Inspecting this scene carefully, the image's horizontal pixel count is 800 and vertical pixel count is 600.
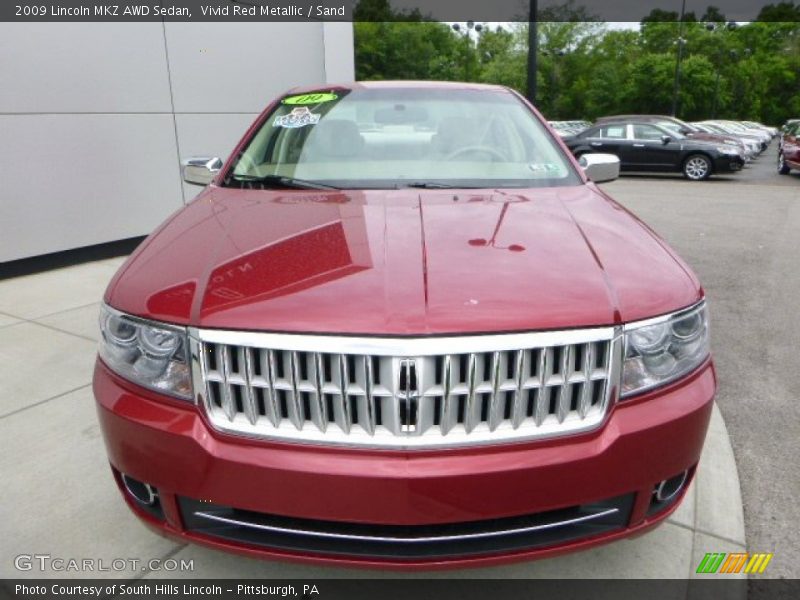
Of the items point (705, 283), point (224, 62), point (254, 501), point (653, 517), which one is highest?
point (224, 62)

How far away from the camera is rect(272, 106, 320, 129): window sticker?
3.23 m

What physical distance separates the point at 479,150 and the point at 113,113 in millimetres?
5136

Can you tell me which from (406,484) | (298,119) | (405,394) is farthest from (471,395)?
(298,119)

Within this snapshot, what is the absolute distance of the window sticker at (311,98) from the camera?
3396 millimetres

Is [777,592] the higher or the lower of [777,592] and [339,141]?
the lower

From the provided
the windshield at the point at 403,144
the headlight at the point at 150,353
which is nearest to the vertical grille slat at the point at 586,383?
the headlight at the point at 150,353

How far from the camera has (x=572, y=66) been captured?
6322 cm

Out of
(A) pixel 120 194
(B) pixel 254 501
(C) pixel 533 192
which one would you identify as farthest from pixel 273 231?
(A) pixel 120 194

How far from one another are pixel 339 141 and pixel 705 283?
4.40m

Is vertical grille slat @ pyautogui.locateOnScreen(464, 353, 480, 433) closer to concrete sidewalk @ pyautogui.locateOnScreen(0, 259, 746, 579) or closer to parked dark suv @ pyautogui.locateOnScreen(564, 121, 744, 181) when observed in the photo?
concrete sidewalk @ pyautogui.locateOnScreen(0, 259, 746, 579)

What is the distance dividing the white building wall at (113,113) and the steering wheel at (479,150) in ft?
15.9

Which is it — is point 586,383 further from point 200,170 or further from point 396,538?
point 200,170

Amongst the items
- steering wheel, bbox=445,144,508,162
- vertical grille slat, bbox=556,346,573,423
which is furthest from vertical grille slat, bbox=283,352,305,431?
steering wheel, bbox=445,144,508,162

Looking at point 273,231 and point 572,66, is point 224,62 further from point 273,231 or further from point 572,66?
point 572,66
